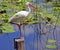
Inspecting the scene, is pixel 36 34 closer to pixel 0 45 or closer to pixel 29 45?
pixel 29 45

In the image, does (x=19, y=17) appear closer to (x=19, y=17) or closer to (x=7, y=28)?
(x=19, y=17)

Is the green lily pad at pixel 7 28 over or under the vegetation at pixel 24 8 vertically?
under

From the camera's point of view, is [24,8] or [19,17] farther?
[24,8]

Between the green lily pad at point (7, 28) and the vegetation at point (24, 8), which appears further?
the vegetation at point (24, 8)

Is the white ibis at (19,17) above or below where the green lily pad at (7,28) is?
above

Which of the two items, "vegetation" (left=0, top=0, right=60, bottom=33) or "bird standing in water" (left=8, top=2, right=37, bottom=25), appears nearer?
"bird standing in water" (left=8, top=2, right=37, bottom=25)

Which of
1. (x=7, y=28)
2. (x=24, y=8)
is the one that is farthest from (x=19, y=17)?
(x=24, y=8)

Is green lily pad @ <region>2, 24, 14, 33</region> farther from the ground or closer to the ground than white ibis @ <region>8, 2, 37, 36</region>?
closer to the ground

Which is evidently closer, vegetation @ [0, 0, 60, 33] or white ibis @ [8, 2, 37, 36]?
white ibis @ [8, 2, 37, 36]

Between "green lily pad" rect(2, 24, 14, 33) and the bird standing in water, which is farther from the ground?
the bird standing in water

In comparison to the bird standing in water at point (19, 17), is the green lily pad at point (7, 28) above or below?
below

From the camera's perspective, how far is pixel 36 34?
6.57 feet

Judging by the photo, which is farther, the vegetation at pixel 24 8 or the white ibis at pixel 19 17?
the vegetation at pixel 24 8

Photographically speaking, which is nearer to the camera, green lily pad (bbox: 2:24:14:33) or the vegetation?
green lily pad (bbox: 2:24:14:33)
